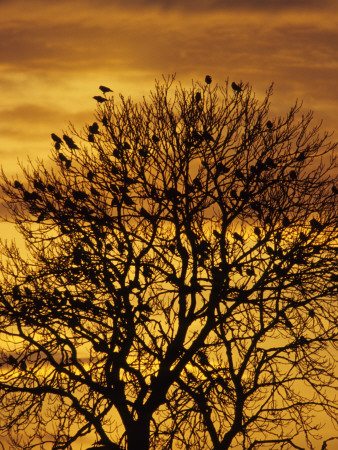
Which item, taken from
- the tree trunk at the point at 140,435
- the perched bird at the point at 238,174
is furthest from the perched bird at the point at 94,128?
the tree trunk at the point at 140,435

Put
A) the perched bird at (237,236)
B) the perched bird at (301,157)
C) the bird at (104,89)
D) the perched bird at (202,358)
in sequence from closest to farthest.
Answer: the perched bird at (237,236) < the perched bird at (301,157) < the perched bird at (202,358) < the bird at (104,89)

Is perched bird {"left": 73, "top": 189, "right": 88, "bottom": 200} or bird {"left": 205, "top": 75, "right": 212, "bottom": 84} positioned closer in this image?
perched bird {"left": 73, "top": 189, "right": 88, "bottom": 200}

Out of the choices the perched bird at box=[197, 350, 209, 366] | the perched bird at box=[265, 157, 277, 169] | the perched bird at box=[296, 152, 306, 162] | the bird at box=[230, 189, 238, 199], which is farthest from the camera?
the perched bird at box=[197, 350, 209, 366]

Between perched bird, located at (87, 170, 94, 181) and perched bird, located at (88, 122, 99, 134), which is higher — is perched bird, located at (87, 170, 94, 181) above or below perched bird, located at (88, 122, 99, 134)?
below

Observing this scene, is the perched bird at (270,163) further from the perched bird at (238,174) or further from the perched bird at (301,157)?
the perched bird at (301,157)

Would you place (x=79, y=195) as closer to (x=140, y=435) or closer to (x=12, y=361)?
(x=12, y=361)

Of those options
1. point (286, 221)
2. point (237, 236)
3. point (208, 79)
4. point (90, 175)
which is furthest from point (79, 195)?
point (286, 221)

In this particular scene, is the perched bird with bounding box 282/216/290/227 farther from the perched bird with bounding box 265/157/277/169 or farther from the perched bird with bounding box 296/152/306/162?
the perched bird with bounding box 296/152/306/162

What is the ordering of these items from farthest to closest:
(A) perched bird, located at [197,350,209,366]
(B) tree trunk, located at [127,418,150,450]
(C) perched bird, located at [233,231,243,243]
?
(A) perched bird, located at [197,350,209,366], (B) tree trunk, located at [127,418,150,450], (C) perched bird, located at [233,231,243,243]

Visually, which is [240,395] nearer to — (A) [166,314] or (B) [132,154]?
(A) [166,314]

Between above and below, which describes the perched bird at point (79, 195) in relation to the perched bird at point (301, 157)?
below

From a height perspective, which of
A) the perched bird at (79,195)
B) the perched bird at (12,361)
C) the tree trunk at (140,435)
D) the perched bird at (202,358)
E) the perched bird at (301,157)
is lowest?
the tree trunk at (140,435)

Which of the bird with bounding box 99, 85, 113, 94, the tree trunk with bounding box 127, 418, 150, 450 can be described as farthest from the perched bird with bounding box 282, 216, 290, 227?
the tree trunk with bounding box 127, 418, 150, 450

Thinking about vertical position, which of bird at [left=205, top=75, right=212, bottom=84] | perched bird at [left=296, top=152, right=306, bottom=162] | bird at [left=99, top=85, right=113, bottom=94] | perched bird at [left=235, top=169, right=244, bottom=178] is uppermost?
bird at [left=205, top=75, right=212, bottom=84]
